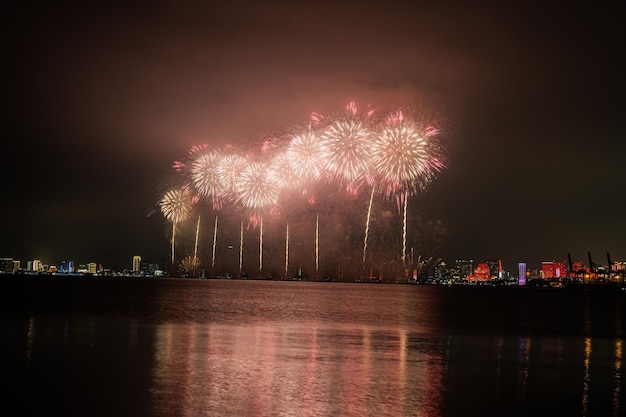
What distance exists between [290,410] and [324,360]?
1057 cm

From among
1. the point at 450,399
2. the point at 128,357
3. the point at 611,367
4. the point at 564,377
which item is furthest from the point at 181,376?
the point at 611,367

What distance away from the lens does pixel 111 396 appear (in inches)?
739

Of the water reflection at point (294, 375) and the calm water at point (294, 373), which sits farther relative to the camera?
the calm water at point (294, 373)

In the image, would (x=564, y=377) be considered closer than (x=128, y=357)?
Yes

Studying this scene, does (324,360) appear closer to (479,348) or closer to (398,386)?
(398,386)

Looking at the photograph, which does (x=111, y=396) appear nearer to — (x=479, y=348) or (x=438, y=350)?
(x=438, y=350)

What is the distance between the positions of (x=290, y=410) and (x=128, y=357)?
1238cm

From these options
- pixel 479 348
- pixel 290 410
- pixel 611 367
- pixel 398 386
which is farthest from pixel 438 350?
pixel 290 410

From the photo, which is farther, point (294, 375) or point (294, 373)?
point (294, 373)

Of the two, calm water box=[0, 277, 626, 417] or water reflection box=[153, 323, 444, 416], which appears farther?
calm water box=[0, 277, 626, 417]

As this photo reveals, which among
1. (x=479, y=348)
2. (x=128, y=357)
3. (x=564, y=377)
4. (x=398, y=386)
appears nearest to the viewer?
(x=398, y=386)

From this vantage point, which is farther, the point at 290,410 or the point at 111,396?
the point at 111,396

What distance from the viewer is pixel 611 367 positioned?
95.8 feet

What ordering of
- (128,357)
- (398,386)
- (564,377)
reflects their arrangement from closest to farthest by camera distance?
1. (398,386)
2. (564,377)
3. (128,357)
